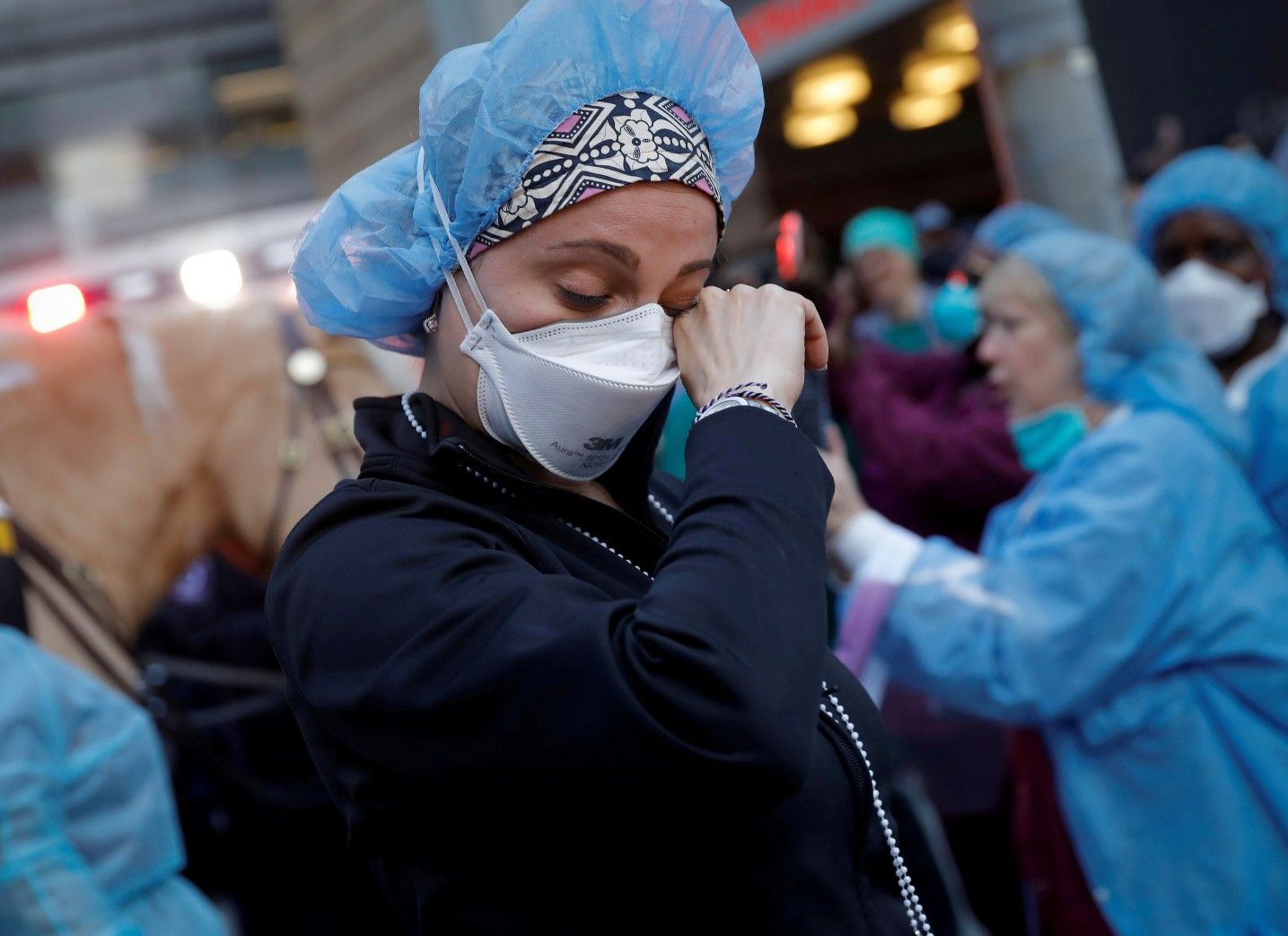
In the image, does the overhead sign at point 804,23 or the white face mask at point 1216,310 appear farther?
the overhead sign at point 804,23

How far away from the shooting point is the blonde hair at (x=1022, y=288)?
3.20m

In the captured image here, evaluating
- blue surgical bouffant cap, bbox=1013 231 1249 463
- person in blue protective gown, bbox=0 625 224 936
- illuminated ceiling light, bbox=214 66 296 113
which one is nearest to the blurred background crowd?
person in blue protective gown, bbox=0 625 224 936

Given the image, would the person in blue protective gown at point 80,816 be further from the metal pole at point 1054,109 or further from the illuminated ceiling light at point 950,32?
the illuminated ceiling light at point 950,32

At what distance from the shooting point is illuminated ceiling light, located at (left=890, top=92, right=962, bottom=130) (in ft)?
30.8

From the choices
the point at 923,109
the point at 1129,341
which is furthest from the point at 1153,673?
the point at 923,109

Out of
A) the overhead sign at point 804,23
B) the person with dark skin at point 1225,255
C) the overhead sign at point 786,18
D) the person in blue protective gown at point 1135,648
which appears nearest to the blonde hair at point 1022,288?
the person in blue protective gown at point 1135,648

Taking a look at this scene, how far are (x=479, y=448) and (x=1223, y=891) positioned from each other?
1904mm

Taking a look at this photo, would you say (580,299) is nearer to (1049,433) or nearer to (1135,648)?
(1135,648)

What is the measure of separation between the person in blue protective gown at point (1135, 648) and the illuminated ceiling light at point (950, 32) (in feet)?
11.7

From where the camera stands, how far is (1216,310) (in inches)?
157

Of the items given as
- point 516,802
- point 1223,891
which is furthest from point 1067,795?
point 516,802

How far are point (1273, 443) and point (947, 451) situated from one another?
0.83 m

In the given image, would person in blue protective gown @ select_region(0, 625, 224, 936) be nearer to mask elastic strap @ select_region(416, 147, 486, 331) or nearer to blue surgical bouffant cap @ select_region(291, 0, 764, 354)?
blue surgical bouffant cap @ select_region(291, 0, 764, 354)

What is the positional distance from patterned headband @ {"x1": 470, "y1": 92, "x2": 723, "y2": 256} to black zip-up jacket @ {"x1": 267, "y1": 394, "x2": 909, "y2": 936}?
0.25m
